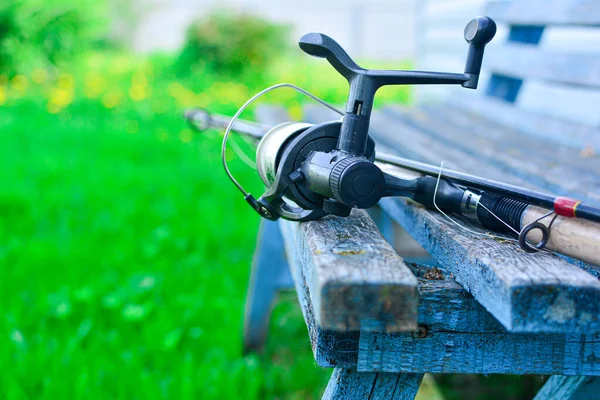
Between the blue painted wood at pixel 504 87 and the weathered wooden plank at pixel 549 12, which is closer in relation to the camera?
the weathered wooden plank at pixel 549 12

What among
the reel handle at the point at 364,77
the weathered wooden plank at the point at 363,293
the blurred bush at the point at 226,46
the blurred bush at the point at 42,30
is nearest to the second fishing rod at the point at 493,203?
the reel handle at the point at 364,77

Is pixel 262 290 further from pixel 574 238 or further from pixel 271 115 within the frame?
pixel 574 238

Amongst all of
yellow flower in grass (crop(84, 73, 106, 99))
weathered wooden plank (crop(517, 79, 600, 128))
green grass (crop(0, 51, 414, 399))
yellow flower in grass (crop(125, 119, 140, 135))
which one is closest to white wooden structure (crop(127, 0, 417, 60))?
yellow flower in grass (crop(84, 73, 106, 99))

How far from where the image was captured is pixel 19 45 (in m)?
7.51

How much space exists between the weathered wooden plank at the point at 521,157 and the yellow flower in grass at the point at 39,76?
6014 millimetres

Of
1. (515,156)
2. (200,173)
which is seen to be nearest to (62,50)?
(200,173)

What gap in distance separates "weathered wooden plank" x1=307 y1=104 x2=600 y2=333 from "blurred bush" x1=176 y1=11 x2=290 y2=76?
8.35 metres

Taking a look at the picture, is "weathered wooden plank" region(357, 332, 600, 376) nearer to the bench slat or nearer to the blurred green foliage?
the bench slat

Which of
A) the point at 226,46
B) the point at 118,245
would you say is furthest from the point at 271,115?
the point at 226,46

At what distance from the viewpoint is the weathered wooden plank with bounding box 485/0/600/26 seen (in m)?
2.31

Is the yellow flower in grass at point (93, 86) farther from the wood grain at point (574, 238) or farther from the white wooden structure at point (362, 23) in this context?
the white wooden structure at point (362, 23)

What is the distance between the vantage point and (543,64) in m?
2.63

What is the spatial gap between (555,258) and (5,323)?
90.6 inches

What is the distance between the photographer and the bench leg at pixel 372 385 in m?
1.12
